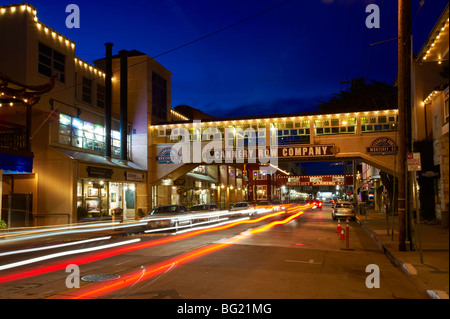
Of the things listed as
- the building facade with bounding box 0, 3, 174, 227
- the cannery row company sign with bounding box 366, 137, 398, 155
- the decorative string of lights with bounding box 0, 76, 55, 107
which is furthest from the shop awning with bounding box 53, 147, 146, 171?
the cannery row company sign with bounding box 366, 137, 398, 155

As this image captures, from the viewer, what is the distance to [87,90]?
30.0m

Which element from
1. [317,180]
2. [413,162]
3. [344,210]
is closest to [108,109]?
[344,210]

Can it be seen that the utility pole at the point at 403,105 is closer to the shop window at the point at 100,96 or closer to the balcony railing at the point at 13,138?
the balcony railing at the point at 13,138

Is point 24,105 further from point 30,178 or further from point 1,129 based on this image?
point 30,178

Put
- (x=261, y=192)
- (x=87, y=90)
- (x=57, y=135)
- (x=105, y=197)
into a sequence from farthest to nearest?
(x=261, y=192)
(x=87, y=90)
(x=105, y=197)
(x=57, y=135)

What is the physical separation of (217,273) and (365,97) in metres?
41.1

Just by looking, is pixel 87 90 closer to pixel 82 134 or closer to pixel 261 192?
pixel 82 134

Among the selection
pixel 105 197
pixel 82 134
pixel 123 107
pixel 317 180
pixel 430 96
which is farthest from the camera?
pixel 317 180

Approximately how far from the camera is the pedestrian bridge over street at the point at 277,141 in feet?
97.5

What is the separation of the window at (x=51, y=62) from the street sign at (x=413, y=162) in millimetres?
21088

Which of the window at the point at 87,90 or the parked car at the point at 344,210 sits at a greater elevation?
the window at the point at 87,90

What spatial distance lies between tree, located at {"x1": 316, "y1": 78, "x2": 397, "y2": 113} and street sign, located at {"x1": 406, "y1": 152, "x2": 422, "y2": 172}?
30.9m

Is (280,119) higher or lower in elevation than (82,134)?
higher

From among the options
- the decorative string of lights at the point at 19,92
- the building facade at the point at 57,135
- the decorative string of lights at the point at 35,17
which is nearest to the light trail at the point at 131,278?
the building facade at the point at 57,135
